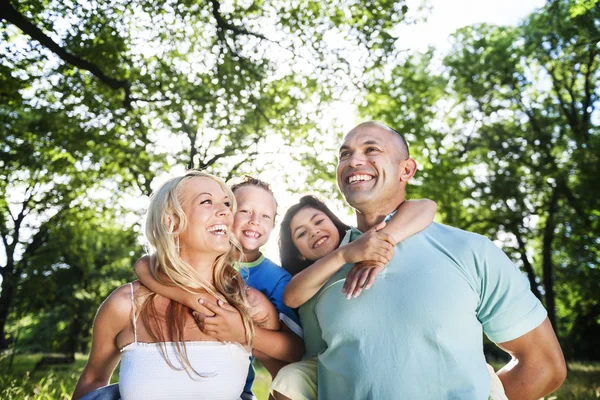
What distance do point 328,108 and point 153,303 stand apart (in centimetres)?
948

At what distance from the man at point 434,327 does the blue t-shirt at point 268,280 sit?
50 cm

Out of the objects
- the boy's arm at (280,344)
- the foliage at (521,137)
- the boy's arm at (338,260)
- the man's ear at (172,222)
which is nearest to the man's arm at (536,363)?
the boy's arm at (338,260)

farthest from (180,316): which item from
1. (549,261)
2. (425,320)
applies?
(549,261)

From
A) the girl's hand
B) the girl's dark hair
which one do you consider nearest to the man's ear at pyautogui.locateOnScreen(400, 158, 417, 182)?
the girl's hand

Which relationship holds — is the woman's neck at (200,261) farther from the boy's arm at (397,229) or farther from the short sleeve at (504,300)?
the short sleeve at (504,300)

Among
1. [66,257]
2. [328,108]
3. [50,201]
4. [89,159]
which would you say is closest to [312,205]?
[328,108]

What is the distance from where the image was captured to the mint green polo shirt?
94.0 inches

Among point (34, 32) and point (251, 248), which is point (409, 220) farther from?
point (34, 32)

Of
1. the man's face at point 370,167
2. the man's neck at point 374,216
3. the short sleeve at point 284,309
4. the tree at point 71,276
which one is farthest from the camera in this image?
the tree at point 71,276

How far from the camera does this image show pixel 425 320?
2.43 m

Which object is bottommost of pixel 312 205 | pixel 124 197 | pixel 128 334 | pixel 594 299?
pixel 594 299

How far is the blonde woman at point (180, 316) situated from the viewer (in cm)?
271

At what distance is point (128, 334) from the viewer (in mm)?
2820

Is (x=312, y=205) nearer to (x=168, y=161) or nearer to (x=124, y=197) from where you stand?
(x=168, y=161)
